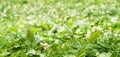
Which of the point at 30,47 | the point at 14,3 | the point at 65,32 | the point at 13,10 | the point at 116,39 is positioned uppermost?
the point at 14,3

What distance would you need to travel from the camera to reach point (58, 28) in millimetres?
6484

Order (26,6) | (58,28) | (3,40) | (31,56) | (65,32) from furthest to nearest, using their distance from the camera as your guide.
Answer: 1. (26,6)
2. (58,28)
3. (65,32)
4. (3,40)
5. (31,56)

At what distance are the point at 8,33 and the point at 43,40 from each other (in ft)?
2.59

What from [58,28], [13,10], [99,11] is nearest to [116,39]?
[58,28]

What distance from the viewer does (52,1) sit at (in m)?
12.9

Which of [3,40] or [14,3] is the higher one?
[14,3]

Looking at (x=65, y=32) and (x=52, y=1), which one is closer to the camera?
(x=65, y=32)

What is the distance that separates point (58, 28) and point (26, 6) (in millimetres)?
6181

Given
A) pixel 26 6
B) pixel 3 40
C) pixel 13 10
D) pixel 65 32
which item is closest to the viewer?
pixel 3 40

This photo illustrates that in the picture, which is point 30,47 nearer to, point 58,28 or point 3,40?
point 3,40

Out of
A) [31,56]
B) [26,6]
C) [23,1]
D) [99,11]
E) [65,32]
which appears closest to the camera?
[31,56]

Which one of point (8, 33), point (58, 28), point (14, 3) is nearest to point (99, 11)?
point (58, 28)

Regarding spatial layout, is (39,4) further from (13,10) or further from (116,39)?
(116,39)

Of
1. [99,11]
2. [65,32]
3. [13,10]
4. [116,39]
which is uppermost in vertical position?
[13,10]
